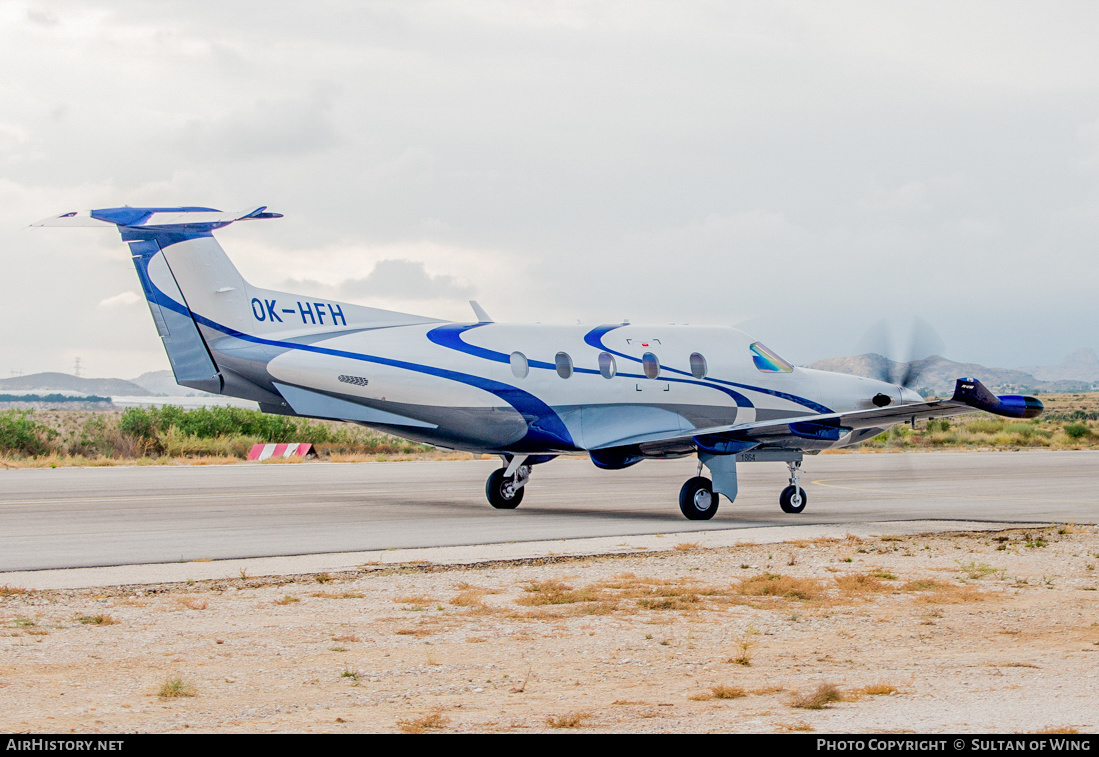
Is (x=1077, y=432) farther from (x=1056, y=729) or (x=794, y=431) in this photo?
(x=1056, y=729)

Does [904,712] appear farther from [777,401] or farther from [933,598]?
[777,401]

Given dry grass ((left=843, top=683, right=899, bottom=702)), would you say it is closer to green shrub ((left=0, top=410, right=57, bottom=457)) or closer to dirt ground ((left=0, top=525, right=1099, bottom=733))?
dirt ground ((left=0, top=525, right=1099, bottom=733))

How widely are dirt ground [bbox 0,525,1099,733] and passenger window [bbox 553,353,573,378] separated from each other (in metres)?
6.85

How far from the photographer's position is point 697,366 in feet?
71.6

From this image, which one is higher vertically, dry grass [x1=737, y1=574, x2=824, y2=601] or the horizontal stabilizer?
the horizontal stabilizer

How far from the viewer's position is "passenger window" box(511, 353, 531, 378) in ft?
65.2

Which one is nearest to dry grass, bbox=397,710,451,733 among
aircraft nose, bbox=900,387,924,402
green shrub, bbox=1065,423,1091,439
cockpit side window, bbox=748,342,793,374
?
cockpit side window, bbox=748,342,793,374

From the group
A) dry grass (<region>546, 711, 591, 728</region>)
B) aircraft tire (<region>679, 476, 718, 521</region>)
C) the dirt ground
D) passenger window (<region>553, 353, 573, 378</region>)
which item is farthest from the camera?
passenger window (<region>553, 353, 573, 378</region>)

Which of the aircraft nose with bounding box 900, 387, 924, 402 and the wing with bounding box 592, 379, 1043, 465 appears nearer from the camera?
the wing with bounding box 592, 379, 1043, 465

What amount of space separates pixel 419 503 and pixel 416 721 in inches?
638

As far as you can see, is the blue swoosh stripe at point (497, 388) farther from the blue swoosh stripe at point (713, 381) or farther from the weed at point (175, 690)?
the weed at point (175, 690)

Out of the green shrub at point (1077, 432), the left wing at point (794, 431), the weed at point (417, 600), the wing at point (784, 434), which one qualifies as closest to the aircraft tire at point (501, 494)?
the wing at point (784, 434)

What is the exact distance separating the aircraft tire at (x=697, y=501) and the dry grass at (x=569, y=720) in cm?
1298
